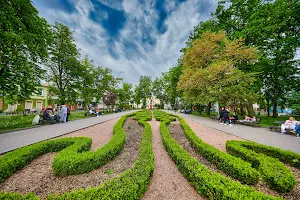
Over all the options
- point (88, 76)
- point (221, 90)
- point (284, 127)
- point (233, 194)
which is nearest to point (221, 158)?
point (233, 194)

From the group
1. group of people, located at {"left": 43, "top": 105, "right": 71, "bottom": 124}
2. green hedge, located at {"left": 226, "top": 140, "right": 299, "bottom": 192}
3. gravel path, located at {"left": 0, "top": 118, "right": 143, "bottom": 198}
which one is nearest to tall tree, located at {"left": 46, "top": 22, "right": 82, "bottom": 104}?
group of people, located at {"left": 43, "top": 105, "right": 71, "bottom": 124}

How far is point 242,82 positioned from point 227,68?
2.15m

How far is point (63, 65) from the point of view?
621 inches

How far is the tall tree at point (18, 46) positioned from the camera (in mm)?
6840

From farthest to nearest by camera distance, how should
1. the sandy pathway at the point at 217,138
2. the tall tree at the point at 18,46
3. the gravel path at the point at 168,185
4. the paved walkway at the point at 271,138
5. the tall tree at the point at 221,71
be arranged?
1. the tall tree at the point at 221,71
2. the tall tree at the point at 18,46
3. the sandy pathway at the point at 217,138
4. the paved walkway at the point at 271,138
5. the gravel path at the point at 168,185

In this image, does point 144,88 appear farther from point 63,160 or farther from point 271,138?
point 63,160

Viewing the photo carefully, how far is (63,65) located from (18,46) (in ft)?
26.1

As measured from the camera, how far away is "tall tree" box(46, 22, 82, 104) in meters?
15.4

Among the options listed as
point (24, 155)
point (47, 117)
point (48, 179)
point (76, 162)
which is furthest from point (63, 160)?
point (47, 117)

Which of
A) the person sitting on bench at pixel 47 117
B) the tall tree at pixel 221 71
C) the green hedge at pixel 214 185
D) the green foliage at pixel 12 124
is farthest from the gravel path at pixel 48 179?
the tall tree at pixel 221 71

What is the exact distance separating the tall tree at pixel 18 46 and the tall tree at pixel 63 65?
6.66 metres

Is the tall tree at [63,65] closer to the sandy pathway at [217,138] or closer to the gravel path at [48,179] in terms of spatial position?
the gravel path at [48,179]

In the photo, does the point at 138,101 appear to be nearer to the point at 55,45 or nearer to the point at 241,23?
the point at 55,45

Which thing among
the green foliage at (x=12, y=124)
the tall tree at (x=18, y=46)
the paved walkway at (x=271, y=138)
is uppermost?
the tall tree at (x=18, y=46)
